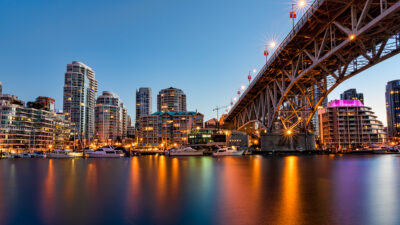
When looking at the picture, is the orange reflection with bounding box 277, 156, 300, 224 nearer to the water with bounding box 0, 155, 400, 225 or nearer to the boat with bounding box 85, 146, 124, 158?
the water with bounding box 0, 155, 400, 225

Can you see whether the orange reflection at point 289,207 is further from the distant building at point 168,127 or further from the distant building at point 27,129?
the distant building at point 168,127

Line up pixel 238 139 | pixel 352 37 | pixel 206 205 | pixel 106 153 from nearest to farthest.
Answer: pixel 206 205 < pixel 352 37 < pixel 106 153 < pixel 238 139

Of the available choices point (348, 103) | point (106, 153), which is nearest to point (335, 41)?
point (106, 153)

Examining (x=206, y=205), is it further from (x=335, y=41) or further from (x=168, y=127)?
(x=168, y=127)

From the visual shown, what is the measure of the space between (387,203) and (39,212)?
1441cm

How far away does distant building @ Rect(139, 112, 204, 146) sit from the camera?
160 meters

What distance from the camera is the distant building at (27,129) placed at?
388 feet

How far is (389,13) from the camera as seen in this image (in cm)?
2377

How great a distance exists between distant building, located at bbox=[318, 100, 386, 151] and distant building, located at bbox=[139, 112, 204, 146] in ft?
219

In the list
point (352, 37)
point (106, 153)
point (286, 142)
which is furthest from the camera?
point (106, 153)

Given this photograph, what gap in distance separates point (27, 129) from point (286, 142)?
364 ft

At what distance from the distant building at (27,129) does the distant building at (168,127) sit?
42.5 m

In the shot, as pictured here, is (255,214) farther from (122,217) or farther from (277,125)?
(277,125)

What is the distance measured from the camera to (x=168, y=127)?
162 m
